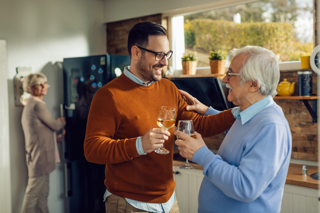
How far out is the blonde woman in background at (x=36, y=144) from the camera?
9.55ft

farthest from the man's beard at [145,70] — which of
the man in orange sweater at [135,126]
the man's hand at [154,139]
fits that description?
the man's hand at [154,139]

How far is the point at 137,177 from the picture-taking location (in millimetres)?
1434

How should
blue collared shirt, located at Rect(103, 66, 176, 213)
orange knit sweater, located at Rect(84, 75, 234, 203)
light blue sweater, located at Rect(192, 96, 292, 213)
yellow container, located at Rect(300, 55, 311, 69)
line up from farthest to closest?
yellow container, located at Rect(300, 55, 311, 69) → blue collared shirt, located at Rect(103, 66, 176, 213) → orange knit sweater, located at Rect(84, 75, 234, 203) → light blue sweater, located at Rect(192, 96, 292, 213)

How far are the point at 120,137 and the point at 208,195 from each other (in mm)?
518

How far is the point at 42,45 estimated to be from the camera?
322 centimetres

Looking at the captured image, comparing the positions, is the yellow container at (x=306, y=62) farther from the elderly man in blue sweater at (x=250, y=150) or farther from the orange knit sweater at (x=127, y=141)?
the orange knit sweater at (x=127, y=141)

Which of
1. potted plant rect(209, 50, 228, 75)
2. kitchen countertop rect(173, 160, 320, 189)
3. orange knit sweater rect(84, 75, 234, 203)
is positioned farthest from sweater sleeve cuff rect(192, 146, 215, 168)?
potted plant rect(209, 50, 228, 75)

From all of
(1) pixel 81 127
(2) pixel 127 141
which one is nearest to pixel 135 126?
(2) pixel 127 141

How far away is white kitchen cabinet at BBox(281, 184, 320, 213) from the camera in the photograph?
2008 mm

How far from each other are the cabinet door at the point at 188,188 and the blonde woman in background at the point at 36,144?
55.7 inches

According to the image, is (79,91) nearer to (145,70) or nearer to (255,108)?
(145,70)

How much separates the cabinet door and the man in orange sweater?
1054mm

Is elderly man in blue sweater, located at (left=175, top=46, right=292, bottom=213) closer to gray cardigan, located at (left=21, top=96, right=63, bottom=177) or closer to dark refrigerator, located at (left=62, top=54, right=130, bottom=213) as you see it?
dark refrigerator, located at (left=62, top=54, right=130, bottom=213)

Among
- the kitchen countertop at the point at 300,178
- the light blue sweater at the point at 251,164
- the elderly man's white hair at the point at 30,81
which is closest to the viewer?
the light blue sweater at the point at 251,164
